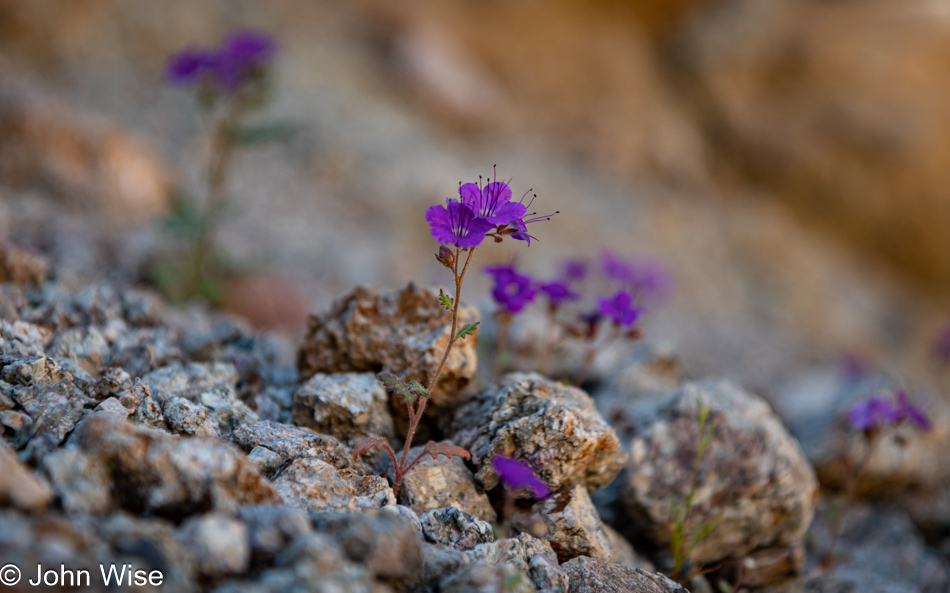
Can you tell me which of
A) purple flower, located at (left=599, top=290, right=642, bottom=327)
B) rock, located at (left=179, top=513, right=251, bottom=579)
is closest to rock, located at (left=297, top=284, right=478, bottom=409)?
purple flower, located at (left=599, top=290, right=642, bottom=327)

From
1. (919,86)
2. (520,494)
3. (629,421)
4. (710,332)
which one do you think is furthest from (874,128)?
(520,494)

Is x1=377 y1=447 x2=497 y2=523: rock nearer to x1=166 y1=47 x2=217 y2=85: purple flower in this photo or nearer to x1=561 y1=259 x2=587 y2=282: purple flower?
x1=561 y1=259 x2=587 y2=282: purple flower

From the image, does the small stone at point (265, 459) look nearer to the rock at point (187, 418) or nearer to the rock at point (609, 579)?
the rock at point (187, 418)

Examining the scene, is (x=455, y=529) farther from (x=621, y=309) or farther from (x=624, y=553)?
(x=621, y=309)

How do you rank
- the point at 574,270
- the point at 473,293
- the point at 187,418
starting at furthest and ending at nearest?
the point at 473,293, the point at 574,270, the point at 187,418

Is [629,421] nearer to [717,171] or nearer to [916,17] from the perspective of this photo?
[717,171]

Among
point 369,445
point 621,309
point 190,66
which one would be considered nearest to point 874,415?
point 621,309
